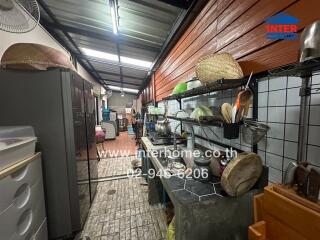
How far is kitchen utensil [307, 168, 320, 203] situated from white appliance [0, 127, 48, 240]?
147cm

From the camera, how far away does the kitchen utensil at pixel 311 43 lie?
606 mm

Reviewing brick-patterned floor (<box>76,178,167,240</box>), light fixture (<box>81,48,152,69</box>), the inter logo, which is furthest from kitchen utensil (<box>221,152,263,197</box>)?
light fixture (<box>81,48,152,69</box>)

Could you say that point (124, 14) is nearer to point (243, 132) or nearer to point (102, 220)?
point (243, 132)

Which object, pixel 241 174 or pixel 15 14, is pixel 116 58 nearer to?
pixel 15 14

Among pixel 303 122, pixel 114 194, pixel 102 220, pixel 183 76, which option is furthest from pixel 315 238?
pixel 114 194

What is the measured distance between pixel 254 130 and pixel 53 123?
161 cm

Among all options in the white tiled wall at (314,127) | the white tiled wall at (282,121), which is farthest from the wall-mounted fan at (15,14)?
the white tiled wall at (314,127)

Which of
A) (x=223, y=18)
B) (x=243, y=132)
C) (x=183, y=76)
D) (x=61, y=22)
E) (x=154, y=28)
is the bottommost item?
(x=243, y=132)

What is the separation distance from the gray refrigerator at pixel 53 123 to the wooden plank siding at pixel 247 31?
143 cm

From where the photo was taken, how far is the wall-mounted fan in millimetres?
1227

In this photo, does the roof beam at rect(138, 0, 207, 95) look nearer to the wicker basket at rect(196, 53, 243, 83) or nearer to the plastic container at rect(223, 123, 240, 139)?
the wicker basket at rect(196, 53, 243, 83)

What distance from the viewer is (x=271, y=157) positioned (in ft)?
3.51

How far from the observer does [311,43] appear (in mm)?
625

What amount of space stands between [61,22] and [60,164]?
265 centimetres
